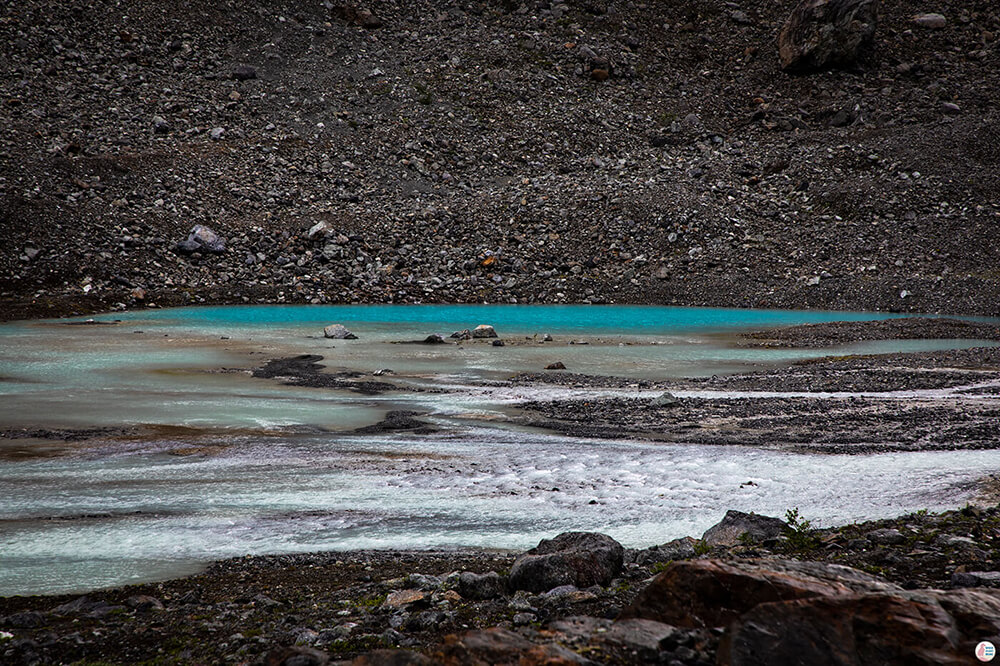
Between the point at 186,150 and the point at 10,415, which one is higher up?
the point at 186,150

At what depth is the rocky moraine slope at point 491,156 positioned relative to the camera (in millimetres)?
37875

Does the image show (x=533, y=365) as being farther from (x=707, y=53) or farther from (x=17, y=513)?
(x=707, y=53)

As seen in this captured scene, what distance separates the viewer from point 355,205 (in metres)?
45.0

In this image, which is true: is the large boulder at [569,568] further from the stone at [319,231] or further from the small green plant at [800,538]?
the stone at [319,231]

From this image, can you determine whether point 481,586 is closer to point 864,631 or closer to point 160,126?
point 864,631

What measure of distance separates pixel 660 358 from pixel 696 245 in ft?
69.2

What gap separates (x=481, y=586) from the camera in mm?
5875

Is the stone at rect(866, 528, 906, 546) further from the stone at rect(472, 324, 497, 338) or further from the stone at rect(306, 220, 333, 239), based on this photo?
the stone at rect(306, 220, 333, 239)

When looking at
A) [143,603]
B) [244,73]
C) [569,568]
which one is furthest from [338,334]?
[244,73]

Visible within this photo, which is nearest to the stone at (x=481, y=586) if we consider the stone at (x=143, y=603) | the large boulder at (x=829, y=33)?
the stone at (x=143, y=603)

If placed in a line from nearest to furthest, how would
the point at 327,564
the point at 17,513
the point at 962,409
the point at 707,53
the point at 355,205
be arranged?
the point at 327,564
the point at 17,513
the point at 962,409
the point at 355,205
the point at 707,53

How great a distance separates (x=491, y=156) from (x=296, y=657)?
157 ft

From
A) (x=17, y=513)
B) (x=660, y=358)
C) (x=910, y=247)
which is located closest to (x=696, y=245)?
(x=910, y=247)

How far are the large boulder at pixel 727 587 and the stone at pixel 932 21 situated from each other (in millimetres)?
69112
